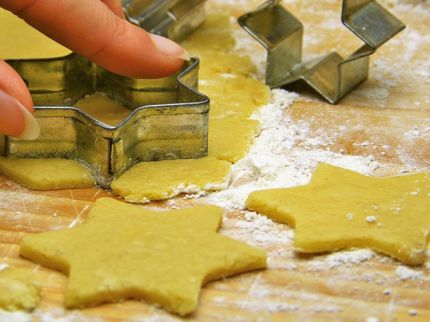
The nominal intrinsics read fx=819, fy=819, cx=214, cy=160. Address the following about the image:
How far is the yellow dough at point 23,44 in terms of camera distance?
1.71 metres

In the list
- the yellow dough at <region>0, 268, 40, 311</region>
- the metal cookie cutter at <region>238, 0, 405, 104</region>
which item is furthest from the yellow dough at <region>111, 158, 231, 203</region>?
the metal cookie cutter at <region>238, 0, 405, 104</region>

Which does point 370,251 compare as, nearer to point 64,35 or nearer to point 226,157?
point 226,157

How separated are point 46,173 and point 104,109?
0.23 metres

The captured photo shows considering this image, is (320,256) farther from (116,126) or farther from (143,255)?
(116,126)

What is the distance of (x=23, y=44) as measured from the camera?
175 cm

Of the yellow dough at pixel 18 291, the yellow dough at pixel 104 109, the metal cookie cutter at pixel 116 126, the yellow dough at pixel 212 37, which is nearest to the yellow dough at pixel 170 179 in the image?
the metal cookie cutter at pixel 116 126

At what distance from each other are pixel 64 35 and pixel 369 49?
2.08 feet

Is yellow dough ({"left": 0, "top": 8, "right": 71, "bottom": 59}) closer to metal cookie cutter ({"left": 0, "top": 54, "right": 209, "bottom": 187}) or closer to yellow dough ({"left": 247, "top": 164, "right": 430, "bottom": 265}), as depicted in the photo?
metal cookie cutter ({"left": 0, "top": 54, "right": 209, "bottom": 187})

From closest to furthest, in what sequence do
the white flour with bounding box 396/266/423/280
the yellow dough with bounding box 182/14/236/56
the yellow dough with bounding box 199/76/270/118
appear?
the white flour with bounding box 396/266/423/280 < the yellow dough with bounding box 199/76/270/118 < the yellow dough with bounding box 182/14/236/56

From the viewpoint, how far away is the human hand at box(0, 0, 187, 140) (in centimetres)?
137

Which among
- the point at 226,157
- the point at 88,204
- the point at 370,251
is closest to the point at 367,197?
the point at 370,251

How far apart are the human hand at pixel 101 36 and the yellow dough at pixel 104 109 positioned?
3.6 inches

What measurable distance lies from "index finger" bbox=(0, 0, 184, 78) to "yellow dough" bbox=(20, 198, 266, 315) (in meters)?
0.31

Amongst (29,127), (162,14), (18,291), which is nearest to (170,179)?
(29,127)
